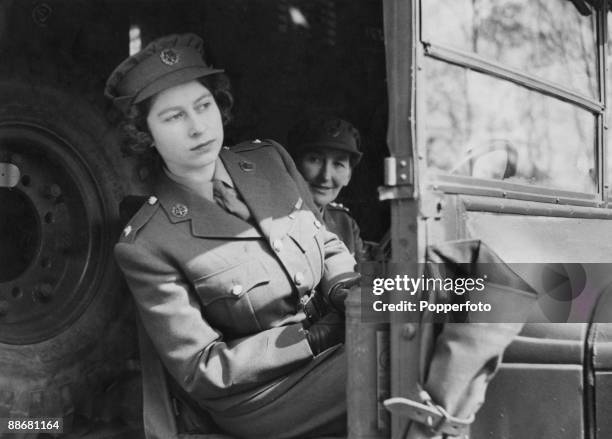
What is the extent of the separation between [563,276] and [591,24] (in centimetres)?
105

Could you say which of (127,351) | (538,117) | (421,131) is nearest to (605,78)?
(538,117)

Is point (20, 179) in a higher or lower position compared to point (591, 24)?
lower

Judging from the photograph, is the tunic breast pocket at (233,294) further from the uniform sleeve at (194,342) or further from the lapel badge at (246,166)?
the lapel badge at (246,166)

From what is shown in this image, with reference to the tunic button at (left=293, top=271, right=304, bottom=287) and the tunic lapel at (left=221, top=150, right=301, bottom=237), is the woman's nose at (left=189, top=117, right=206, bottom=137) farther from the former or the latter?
the tunic button at (left=293, top=271, right=304, bottom=287)

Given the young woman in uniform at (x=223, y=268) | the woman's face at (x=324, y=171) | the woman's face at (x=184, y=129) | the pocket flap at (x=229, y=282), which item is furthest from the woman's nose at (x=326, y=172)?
the pocket flap at (x=229, y=282)

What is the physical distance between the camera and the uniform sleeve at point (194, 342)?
2.07 m

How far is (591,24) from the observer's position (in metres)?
2.51

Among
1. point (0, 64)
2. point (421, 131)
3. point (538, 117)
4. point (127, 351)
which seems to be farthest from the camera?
point (127, 351)

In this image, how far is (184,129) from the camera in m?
2.27

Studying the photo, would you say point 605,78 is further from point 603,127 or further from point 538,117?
point 538,117

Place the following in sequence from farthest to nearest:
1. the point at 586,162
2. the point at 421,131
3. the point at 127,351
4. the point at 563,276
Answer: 1. the point at 127,351
2. the point at 586,162
3. the point at 563,276
4. the point at 421,131

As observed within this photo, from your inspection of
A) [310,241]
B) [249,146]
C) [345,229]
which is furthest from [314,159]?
[310,241]

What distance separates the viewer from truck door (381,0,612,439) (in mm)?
1682

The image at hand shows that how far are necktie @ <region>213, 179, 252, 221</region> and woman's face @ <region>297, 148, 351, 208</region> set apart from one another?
3.03ft
